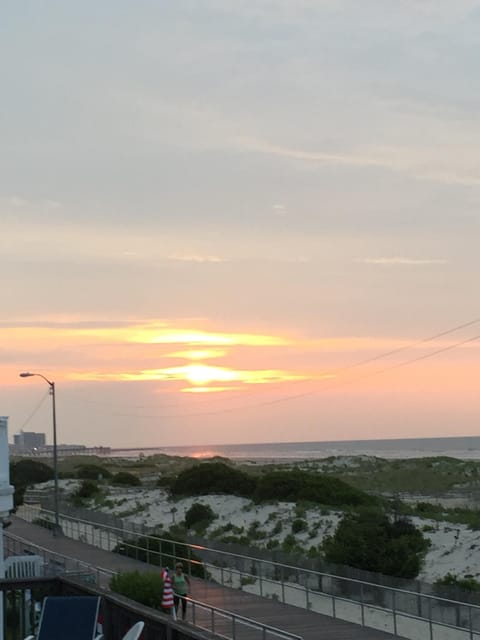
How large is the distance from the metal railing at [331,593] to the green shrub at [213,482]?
3016 centimetres

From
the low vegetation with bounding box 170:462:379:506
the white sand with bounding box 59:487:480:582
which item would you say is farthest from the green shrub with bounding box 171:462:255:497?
the white sand with bounding box 59:487:480:582

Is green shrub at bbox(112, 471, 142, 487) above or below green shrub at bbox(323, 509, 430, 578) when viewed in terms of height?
above

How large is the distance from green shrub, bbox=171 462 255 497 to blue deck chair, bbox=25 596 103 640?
157 feet

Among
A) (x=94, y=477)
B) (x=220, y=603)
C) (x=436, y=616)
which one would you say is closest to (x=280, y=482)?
(x=220, y=603)

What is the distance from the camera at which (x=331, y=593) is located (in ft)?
85.2

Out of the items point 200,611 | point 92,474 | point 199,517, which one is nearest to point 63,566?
point 200,611

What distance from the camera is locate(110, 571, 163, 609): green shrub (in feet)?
78.8

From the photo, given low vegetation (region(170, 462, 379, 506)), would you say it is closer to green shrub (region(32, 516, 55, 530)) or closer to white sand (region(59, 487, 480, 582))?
white sand (region(59, 487, 480, 582))

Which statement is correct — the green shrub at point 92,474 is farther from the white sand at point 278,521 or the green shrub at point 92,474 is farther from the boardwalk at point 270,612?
the boardwalk at point 270,612

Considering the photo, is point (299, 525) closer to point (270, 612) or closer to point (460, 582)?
point (460, 582)

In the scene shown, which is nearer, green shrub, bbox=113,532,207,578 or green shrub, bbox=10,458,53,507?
green shrub, bbox=113,532,207,578

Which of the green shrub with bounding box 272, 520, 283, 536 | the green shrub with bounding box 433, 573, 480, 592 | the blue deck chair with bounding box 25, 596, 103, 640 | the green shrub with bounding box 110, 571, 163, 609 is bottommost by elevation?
the green shrub with bounding box 433, 573, 480, 592

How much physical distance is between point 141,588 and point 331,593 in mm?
5232

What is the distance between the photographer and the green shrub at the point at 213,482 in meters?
68.2
